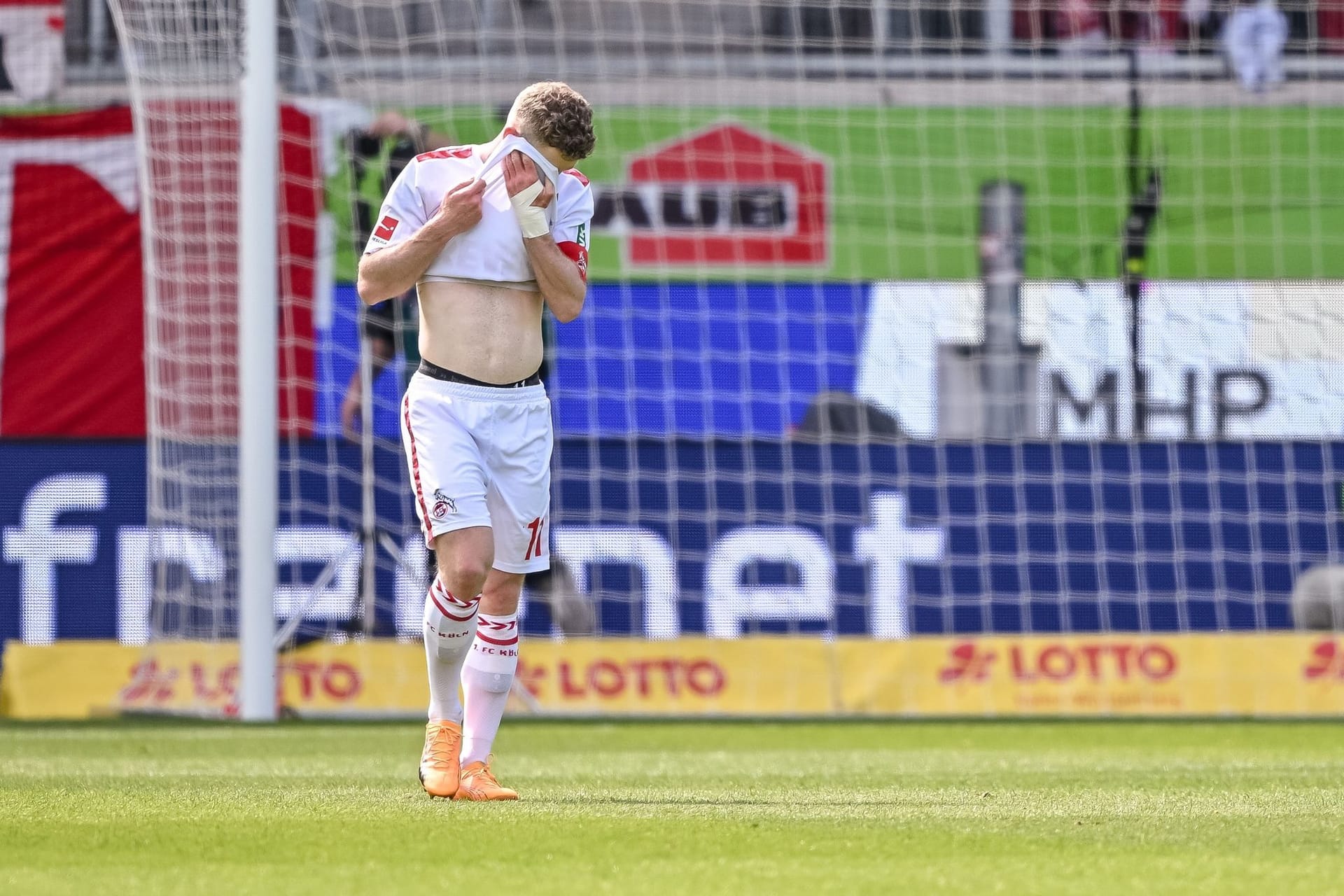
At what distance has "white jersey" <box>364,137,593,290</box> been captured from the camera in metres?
4.77

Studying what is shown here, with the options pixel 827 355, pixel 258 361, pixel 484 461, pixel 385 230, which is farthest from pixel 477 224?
pixel 827 355

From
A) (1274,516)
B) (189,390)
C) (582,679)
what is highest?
(189,390)

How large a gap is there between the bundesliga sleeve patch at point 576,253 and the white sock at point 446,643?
31.8 inches

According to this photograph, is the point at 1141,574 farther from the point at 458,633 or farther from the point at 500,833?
the point at 500,833

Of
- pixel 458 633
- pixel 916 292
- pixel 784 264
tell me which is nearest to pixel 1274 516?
pixel 916 292

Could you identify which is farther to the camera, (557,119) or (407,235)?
(407,235)

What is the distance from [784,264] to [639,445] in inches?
122

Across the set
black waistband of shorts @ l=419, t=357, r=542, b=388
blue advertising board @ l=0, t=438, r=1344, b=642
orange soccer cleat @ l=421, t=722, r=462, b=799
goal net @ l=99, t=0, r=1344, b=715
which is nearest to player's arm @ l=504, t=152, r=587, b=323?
black waistband of shorts @ l=419, t=357, r=542, b=388

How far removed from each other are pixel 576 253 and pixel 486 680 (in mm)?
1034

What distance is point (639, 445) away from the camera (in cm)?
948

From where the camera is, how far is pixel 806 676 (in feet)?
30.0

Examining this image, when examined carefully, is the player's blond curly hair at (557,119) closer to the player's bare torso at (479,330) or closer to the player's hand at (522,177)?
the player's hand at (522,177)

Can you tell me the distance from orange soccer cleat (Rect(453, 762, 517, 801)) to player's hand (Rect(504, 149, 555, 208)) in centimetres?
131

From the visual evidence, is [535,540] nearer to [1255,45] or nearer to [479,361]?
[479,361]
